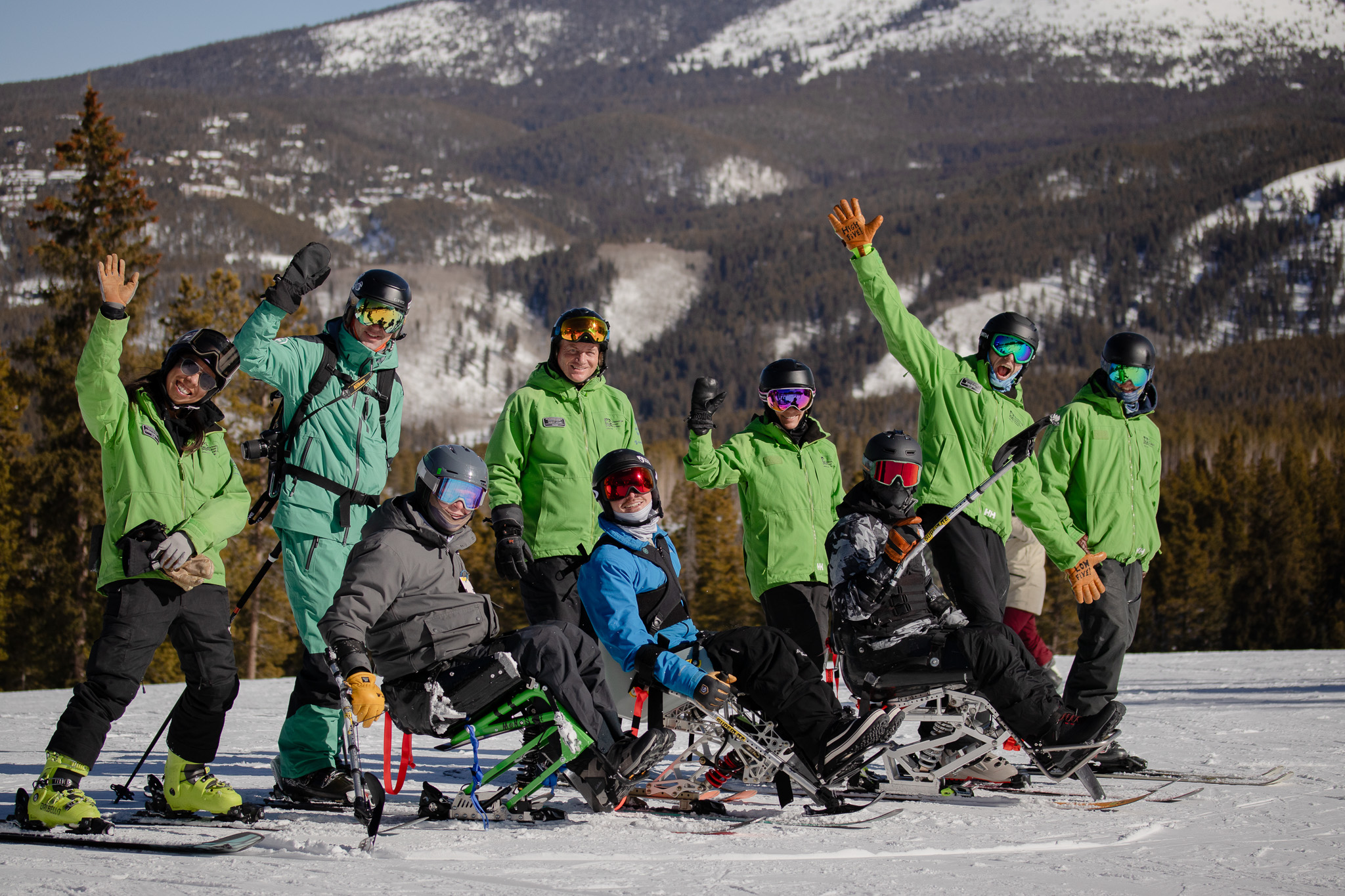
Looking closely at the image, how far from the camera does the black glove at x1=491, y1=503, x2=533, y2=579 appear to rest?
5.29m

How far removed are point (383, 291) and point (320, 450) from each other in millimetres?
765

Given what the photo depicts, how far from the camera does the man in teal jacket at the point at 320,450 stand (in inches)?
200

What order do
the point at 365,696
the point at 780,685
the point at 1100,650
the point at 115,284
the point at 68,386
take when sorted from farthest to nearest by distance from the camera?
1. the point at 68,386
2. the point at 1100,650
3. the point at 780,685
4. the point at 115,284
5. the point at 365,696

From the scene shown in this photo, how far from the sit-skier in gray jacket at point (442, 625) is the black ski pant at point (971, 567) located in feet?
5.80

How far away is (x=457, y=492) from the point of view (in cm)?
477

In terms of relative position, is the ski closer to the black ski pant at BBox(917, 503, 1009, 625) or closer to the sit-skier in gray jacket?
the sit-skier in gray jacket

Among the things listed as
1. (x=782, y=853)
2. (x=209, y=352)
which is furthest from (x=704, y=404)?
(x=782, y=853)

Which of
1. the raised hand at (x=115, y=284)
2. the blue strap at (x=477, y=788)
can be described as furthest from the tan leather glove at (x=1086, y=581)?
the raised hand at (x=115, y=284)

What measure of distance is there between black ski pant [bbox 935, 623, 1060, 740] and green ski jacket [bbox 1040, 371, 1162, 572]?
1.34 metres

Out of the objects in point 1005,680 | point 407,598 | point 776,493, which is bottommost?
point 1005,680

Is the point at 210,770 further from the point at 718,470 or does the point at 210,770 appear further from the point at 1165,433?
the point at 1165,433

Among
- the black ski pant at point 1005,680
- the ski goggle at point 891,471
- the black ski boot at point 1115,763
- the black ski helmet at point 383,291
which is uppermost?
the black ski helmet at point 383,291

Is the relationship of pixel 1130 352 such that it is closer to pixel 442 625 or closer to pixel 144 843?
pixel 442 625

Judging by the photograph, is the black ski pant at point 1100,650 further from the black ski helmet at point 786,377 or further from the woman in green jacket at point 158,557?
the woman in green jacket at point 158,557
